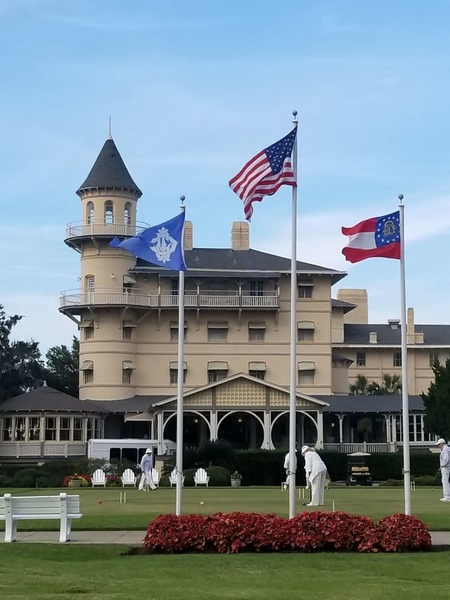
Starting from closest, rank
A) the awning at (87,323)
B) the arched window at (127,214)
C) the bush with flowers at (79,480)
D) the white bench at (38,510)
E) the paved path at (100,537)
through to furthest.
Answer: the paved path at (100,537) → the white bench at (38,510) → the bush with flowers at (79,480) → the awning at (87,323) → the arched window at (127,214)

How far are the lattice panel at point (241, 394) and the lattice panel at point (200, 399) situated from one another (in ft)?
1.76

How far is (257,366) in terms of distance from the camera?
70.9 meters

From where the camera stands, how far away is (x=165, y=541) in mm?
16641

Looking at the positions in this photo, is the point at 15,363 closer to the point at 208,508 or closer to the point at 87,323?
the point at 87,323

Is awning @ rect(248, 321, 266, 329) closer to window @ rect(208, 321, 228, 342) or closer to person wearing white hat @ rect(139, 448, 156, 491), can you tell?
window @ rect(208, 321, 228, 342)

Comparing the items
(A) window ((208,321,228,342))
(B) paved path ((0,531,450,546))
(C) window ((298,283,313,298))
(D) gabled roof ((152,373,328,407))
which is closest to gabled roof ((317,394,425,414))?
(D) gabled roof ((152,373,328,407))

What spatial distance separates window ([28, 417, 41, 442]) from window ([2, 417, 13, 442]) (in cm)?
122

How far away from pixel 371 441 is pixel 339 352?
48.8 ft

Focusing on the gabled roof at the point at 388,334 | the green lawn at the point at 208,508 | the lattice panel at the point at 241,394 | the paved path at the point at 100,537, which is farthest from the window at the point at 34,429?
the paved path at the point at 100,537

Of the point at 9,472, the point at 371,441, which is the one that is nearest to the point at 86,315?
the point at 9,472

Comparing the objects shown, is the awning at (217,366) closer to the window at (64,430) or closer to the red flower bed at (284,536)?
the window at (64,430)

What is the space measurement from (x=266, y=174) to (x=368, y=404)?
1907 inches

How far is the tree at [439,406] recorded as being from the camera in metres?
58.3

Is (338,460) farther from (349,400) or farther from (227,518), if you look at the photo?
(227,518)
